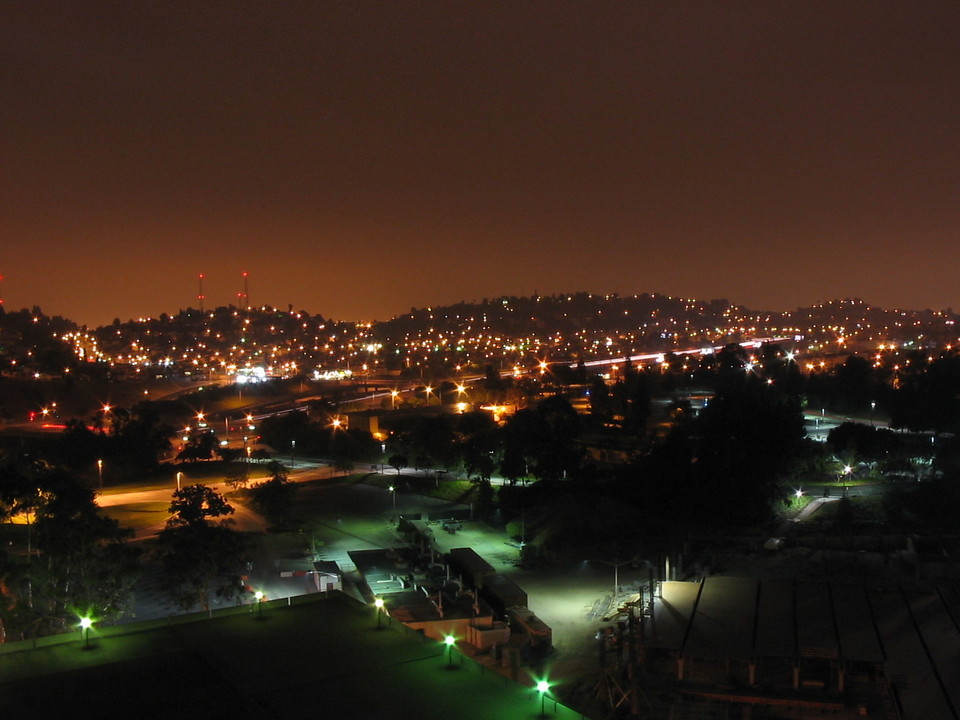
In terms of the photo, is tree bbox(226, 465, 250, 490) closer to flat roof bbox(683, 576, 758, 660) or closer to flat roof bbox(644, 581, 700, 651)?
flat roof bbox(644, 581, 700, 651)

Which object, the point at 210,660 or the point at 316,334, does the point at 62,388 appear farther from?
the point at 316,334

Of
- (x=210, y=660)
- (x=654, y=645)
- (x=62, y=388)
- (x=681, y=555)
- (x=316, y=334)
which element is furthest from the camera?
(x=316, y=334)

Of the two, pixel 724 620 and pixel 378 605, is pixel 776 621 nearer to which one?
pixel 724 620

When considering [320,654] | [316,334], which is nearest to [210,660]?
[320,654]

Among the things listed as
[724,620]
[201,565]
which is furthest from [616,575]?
[201,565]

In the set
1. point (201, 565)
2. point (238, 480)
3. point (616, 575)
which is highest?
point (201, 565)

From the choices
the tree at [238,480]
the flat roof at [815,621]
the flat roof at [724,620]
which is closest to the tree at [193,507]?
the tree at [238,480]

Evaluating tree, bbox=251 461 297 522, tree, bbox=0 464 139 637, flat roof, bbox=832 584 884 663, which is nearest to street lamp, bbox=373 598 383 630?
tree, bbox=0 464 139 637

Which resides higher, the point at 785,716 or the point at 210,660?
the point at 210,660

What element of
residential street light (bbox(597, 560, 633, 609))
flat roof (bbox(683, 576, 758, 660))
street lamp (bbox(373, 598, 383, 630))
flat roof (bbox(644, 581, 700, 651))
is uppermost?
street lamp (bbox(373, 598, 383, 630))

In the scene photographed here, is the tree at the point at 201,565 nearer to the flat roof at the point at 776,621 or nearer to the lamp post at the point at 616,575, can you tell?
the lamp post at the point at 616,575

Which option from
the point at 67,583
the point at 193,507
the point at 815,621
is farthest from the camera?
the point at 193,507
